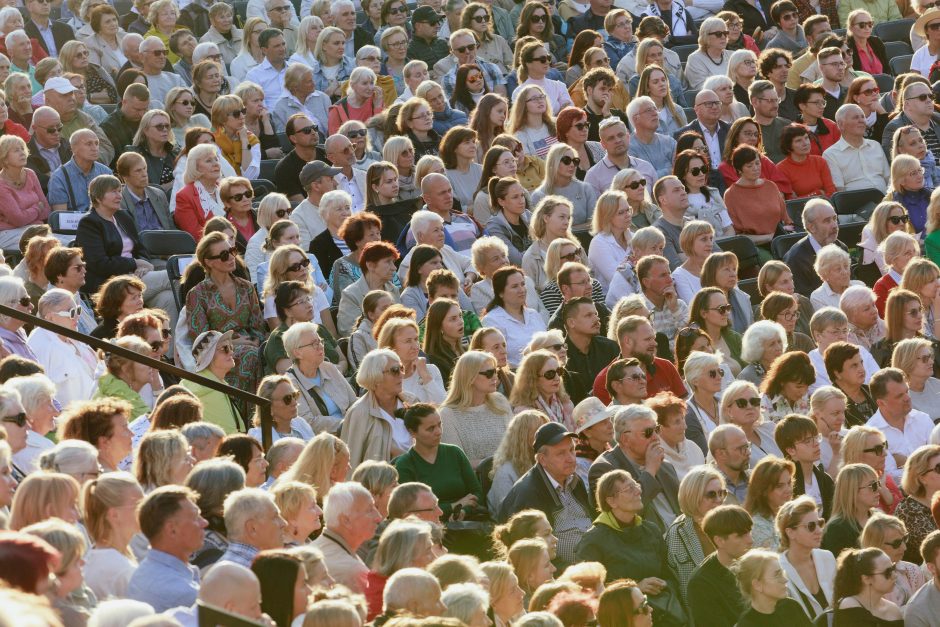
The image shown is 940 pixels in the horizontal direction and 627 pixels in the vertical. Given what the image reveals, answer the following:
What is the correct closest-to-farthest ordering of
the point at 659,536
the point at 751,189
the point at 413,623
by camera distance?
the point at 413,623 < the point at 659,536 < the point at 751,189

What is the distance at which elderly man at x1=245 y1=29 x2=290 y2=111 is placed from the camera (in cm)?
1481

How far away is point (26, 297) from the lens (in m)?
9.19

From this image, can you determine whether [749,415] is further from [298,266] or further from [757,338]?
[298,266]

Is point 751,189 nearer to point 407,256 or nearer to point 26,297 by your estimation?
point 407,256

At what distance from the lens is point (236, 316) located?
10328mm

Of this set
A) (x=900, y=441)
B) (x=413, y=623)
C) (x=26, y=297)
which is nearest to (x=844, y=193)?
(x=900, y=441)

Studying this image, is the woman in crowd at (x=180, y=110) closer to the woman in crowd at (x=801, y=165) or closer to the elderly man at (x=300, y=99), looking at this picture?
the elderly man at (x=300, y=99)

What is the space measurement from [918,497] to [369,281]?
11.8 ft

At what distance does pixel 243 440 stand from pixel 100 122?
6.29 metres

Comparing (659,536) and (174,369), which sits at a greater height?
(174,369)

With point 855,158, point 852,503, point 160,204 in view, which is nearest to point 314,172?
point 160,204

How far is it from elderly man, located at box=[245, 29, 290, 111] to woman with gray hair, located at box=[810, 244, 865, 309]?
5.21 m

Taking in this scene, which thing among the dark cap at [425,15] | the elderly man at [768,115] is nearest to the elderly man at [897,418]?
the elderly man at [768,115]

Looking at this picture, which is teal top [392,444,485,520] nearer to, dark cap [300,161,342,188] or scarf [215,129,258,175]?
dark cap [300,161,342,188]
